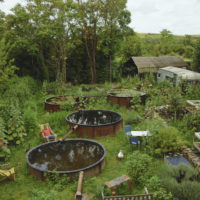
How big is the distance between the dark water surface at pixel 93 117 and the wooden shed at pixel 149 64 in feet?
36.6

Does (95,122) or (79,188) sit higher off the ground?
(95,122)

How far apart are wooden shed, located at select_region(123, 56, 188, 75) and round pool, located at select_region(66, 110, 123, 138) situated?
11.4m

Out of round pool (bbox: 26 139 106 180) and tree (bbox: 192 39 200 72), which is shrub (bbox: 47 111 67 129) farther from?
tree (bbox: 192 39 200 72)

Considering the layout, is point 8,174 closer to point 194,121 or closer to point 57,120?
point 57,120

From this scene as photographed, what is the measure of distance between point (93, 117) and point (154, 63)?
14.0 m

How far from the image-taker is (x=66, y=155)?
7797 millimetres

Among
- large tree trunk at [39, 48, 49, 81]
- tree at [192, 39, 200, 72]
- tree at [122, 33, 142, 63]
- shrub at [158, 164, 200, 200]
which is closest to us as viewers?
shrub at [158, 164, 200, 200]

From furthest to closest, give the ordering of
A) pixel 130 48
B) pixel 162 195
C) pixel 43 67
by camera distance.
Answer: pixel 130 48 → pixel 43 67 → pixel 162 195

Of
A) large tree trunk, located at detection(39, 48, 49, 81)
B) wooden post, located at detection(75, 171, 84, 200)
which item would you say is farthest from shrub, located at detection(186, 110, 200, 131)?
large tree trunk, located at detection(39, 48, 49, 81)

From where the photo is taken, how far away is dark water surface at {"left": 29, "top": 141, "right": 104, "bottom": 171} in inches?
280

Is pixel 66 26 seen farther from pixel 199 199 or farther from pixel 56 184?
pixel 199 199

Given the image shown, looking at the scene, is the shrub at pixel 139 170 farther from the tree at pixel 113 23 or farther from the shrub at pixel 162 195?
the tree at pixel 113 23

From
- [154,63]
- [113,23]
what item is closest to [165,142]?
[154,63]

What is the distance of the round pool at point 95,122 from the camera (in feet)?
32.0
